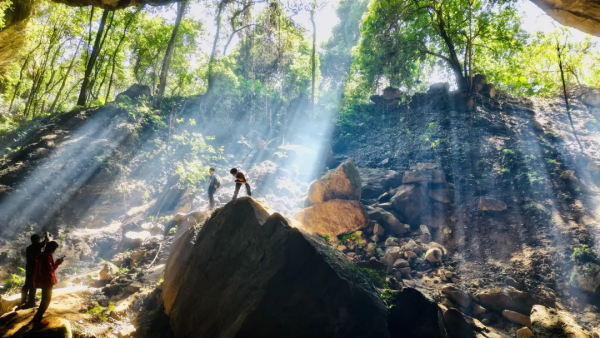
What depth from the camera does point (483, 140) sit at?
15.7 m

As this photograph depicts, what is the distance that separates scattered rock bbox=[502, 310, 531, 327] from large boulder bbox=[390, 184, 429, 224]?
509 centimetres

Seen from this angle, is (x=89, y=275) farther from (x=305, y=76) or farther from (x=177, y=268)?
(x=305, y=76)

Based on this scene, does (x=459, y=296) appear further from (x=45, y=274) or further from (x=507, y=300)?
(x=45, y=274)

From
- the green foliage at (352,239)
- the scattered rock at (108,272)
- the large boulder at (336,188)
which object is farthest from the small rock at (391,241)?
the scattered rock at (108,272)

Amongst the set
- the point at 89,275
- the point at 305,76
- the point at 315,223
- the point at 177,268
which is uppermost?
the point at 305,76

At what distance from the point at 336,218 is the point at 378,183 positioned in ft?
14.7

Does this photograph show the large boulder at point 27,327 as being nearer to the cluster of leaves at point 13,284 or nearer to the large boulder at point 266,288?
the large boulder at point 266,288

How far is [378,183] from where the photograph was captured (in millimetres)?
14086

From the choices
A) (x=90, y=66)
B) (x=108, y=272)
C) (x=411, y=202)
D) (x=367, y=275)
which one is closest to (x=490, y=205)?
(x=411, y=202)

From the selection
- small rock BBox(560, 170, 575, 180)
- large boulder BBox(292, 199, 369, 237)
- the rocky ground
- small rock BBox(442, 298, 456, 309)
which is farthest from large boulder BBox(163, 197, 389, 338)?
small rock BBox(560, 170, 575, 180)

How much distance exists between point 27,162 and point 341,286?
1460cm

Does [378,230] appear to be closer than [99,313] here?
No

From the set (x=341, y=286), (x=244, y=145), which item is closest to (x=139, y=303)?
(x=341, y=286)

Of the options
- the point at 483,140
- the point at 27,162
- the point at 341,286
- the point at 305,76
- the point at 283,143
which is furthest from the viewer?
the point at 305,76
